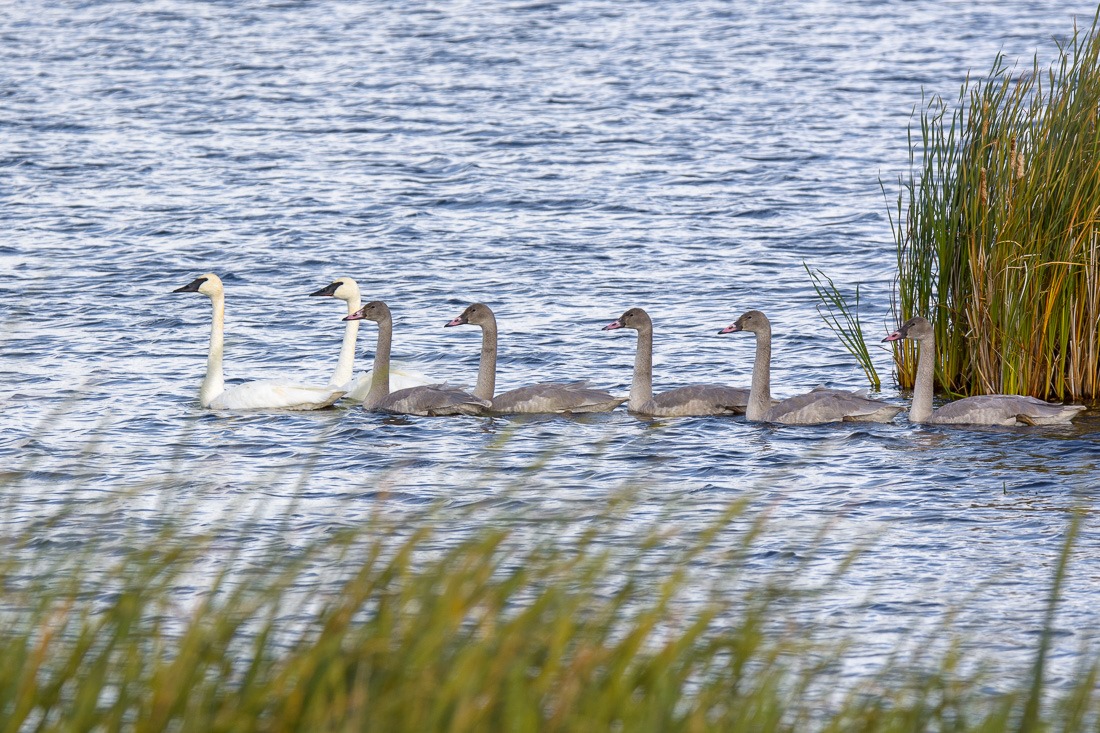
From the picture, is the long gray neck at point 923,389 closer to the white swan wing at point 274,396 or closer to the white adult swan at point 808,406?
the white adult swan at point 808,406

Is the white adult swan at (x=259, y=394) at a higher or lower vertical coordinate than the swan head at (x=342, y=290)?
lower

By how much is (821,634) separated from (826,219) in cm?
1364

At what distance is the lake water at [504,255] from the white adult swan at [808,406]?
136mm

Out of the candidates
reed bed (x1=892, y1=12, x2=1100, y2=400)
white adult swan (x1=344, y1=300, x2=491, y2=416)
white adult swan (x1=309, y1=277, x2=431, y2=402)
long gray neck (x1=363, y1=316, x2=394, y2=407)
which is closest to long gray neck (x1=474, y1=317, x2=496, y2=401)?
white adult swan (x1=344, y1=300, x2=491, y2=416)

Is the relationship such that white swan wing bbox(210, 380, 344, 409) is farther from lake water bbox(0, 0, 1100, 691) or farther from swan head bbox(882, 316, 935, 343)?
swan head bbox(882, 316, 935, 343)

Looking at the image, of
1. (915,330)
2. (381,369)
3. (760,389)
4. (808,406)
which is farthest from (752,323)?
(381,369)

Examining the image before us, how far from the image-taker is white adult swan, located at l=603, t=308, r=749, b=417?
13.7 m

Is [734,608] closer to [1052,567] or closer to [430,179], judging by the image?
[1052,567]

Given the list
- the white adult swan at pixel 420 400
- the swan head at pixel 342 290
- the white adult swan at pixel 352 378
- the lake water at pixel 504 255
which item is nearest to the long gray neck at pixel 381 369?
the white adult swan at pixel 420 400

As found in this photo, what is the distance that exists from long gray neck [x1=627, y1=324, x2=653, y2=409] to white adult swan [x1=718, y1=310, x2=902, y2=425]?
2.74ft

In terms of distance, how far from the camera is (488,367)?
14.4 m

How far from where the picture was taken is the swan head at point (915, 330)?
43.8ft

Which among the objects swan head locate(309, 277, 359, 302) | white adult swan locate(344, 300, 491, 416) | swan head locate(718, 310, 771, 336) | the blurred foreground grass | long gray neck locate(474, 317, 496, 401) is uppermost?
the blurred foreground grass

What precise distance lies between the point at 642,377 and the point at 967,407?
2.61 meters
